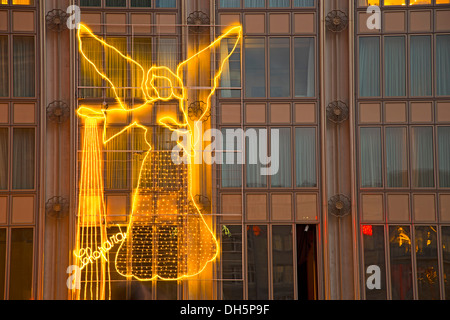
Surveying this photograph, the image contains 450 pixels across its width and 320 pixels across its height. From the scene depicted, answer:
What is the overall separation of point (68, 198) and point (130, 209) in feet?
4.28

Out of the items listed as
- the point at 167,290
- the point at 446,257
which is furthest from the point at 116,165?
the point at 446,257

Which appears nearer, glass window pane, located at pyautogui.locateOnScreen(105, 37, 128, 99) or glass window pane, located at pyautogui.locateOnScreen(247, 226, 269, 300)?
glass window pane, located at pyautogui.locateOnScreen(247, 226, 269, 300)

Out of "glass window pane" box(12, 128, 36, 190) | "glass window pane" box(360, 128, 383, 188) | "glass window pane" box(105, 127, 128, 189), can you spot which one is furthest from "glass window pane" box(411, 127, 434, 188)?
"glass window pane" box(12, 128, 36, 190)

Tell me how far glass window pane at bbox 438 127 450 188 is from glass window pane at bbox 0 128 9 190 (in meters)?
8.98

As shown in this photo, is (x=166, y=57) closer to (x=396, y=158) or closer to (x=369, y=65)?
(x=369, y=65)

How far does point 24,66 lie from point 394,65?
306 inches

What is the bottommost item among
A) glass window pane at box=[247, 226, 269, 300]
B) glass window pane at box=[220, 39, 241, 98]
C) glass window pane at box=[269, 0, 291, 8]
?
glass window pane at box=[247, 226, 269, 300]

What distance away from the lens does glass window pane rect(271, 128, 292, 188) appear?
53.1 feet

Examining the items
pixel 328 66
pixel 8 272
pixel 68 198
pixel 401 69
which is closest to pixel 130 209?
pixel 68 198

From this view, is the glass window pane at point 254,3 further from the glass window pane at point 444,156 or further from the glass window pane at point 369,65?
the glass window pane at point 444,156

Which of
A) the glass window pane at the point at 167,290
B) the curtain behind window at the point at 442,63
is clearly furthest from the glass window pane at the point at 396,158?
the glass window pane at the point at 167,290

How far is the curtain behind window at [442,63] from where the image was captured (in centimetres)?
1623

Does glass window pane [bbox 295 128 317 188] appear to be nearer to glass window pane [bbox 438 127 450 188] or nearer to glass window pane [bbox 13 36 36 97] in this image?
glass window pane [bbox 438 127 450 188]

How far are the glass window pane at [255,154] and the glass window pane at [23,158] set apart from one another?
446cm
